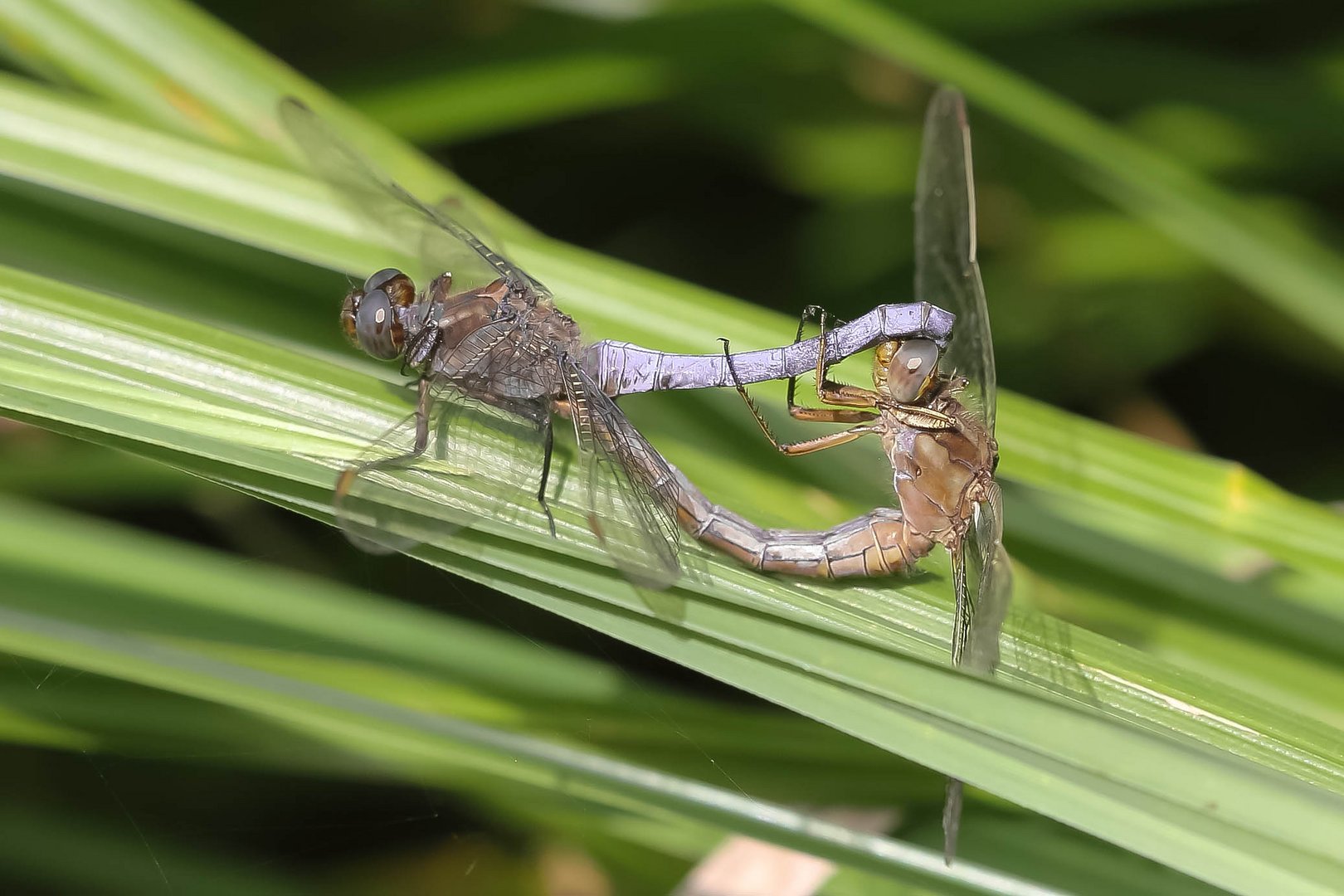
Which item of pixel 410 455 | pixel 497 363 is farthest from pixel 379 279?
pixel 410 455

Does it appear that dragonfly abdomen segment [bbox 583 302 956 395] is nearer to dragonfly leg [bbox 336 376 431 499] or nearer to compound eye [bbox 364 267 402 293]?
dragonfly leg [bbox 336 376 431 499]

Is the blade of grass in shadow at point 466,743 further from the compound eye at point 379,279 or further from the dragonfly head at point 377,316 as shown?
the compound eye at point 379,279

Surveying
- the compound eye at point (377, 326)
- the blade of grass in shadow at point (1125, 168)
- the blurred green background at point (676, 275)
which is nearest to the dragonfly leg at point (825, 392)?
the blurred green background at point (676, 275)

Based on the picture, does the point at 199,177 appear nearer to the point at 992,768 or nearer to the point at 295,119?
the point at 295,119

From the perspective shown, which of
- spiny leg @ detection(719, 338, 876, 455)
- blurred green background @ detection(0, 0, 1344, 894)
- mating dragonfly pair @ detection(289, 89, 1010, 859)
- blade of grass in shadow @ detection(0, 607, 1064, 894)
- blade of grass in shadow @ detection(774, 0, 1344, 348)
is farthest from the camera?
blade of grass in shadow @ detection(774, 0, 1344, 348)

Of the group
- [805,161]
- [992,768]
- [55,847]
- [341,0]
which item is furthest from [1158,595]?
[341,0]

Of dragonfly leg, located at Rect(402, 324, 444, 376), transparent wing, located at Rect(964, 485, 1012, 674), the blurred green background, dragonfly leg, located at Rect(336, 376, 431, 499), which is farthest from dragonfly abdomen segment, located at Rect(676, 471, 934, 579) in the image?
dragonfly leg, located at Rect(402, 324, 444, 376)

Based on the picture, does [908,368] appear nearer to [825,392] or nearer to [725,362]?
[825,392]
